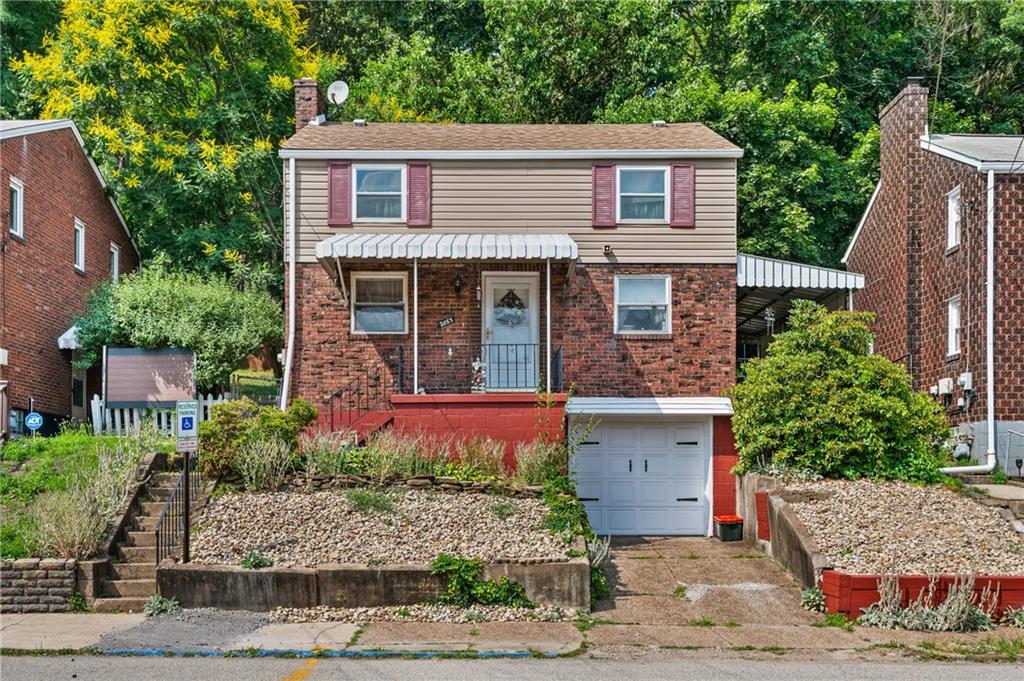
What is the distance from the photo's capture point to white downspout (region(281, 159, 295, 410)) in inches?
804

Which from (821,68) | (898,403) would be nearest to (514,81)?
(821,68)

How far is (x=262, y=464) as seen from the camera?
16109mm

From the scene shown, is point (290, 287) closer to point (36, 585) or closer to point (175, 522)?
point (175, 522)

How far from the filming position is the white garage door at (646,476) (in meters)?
20.7

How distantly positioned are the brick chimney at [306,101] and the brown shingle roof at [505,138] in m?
0.49

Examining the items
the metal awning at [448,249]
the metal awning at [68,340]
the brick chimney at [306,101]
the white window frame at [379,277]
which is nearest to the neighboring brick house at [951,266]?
the metal awning at [448,249]

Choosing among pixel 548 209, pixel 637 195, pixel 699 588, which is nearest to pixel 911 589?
pixel 699 588

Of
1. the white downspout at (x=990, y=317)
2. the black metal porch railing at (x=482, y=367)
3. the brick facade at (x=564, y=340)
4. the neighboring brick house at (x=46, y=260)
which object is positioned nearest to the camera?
the white downspout at (x=990, y=317)

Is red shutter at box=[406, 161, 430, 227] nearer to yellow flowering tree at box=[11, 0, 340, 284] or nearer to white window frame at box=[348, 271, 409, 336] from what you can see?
white window frame at box=[348, 271, 409, 336]

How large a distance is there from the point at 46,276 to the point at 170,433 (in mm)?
4957

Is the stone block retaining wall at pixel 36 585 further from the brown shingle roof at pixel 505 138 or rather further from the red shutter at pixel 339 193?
the brown shingle roof at pixel 505 138

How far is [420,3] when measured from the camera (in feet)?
116

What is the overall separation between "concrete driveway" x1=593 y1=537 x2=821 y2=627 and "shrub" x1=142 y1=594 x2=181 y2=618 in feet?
16.6

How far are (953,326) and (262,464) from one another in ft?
43.9
